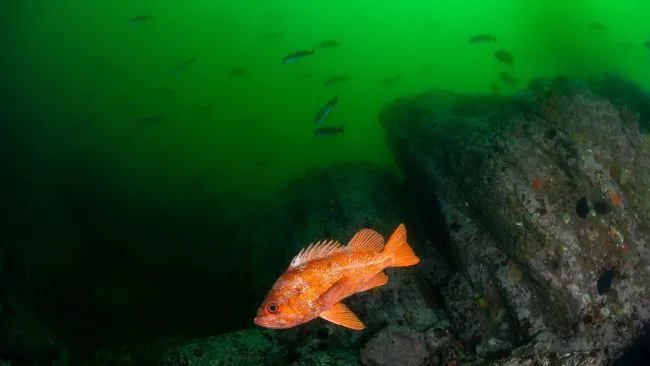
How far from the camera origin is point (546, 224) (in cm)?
627

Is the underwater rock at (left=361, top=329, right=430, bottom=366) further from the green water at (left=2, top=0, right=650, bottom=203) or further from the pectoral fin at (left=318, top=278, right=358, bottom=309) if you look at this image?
the green water at (left=2, top=0, right=650, bottom=203)

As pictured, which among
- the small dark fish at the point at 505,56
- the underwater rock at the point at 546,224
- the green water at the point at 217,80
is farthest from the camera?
the green water at the point at 217,80

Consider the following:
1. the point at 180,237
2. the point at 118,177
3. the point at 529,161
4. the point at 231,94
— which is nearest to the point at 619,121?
the point at 529,161

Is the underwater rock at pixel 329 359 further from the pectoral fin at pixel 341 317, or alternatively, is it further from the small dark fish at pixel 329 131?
the small dark fish at pixel 329 131

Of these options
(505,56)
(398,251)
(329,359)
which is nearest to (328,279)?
(398,251)

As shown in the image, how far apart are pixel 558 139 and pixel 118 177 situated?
18.9 m

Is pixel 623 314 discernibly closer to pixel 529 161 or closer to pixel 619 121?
pixel 529 161

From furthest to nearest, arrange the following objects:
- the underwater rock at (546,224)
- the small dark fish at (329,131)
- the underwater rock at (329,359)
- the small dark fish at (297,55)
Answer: the small dark fish at (297,55)
the small dark fish at (329,131)
the underwater rock at (546,224)
the underwater rock at (329,359)

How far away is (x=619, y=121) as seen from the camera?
7953 mm

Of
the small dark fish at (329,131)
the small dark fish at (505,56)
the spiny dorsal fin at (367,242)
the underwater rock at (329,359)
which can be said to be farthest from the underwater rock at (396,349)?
the small dark fish at (505,56)

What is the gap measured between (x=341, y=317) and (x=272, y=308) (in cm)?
51

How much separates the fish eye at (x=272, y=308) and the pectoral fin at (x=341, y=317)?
33 cm

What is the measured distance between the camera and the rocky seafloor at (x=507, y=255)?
5.28m

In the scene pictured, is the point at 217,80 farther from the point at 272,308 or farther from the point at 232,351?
the point at 272,308
